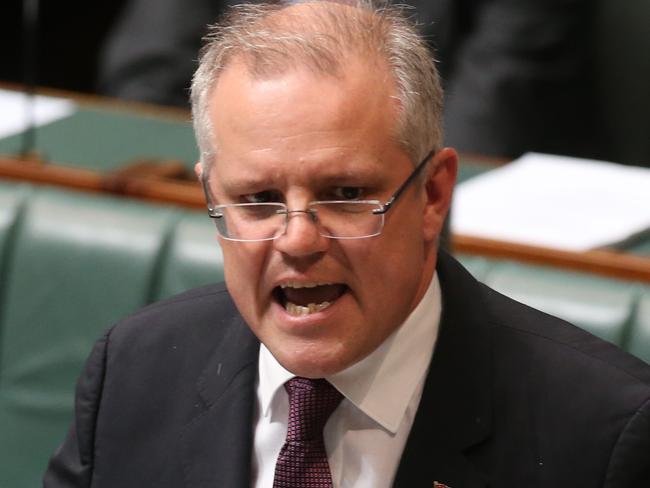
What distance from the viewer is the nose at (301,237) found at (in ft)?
4.33

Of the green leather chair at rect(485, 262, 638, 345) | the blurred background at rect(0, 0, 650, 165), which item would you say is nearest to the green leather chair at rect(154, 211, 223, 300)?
the green leather chair at rect(485, 262, 638, 345)

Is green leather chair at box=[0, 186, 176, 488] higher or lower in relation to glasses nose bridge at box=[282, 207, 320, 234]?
lower

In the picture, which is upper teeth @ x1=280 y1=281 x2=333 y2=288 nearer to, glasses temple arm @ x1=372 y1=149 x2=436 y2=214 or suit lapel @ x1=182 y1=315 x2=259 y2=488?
glasses temple arm @ x1=372 y1=149 x2=436 y2=214

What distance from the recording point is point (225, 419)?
1532 millimetres

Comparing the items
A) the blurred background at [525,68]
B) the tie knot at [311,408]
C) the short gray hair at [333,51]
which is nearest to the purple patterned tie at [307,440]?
the tie knot at [311,408]

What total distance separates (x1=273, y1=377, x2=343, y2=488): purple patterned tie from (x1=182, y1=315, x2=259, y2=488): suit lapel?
0.21 feet

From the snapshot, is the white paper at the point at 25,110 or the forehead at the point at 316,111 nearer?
the forehead at the point at 316,111

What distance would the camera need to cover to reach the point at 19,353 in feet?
6.80

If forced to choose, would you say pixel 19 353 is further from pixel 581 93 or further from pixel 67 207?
pixel 581 93

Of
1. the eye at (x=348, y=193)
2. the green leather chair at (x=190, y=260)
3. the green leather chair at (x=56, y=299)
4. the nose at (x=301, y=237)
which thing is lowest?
the green leather chair at (x=56, y=299)

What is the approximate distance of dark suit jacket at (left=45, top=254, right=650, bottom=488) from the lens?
4.62ft

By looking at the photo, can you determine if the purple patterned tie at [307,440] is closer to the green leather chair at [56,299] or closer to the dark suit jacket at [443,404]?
the dark suit jacket at [443,404]

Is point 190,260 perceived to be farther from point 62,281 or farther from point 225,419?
point 225,419

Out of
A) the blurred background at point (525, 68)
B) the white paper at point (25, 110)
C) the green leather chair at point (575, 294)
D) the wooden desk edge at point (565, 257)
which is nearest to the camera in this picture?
the green leather chair at point (575, 294)
